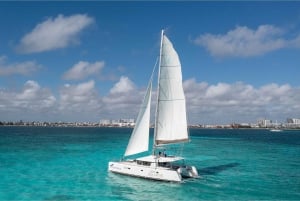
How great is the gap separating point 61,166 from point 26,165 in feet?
15.5

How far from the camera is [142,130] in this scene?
120ft

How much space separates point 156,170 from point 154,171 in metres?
0.23

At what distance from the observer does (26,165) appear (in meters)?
43.7

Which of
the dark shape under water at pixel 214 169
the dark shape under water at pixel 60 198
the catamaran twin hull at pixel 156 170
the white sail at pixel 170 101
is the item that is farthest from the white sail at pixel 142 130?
the dark shape under water at pixel 60 198

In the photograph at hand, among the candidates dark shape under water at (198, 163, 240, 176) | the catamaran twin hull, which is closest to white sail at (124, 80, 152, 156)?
the catamaran twin hull

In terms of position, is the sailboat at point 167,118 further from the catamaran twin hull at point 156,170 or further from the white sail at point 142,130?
the white sail at point 142,130

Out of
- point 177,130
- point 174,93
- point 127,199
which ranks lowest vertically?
point 127,199

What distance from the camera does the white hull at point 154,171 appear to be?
31719 millimetres

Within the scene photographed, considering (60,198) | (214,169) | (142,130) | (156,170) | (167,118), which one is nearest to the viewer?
(60,198)

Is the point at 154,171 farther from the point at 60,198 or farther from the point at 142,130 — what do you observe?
the point at 60,198

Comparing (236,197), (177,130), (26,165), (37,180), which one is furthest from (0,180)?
(236,197)

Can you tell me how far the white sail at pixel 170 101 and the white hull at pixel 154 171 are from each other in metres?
2.87

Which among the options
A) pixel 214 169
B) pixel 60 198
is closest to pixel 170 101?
pixel 214 169

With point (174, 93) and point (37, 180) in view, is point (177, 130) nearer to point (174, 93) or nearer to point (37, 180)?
point (174, 93)
